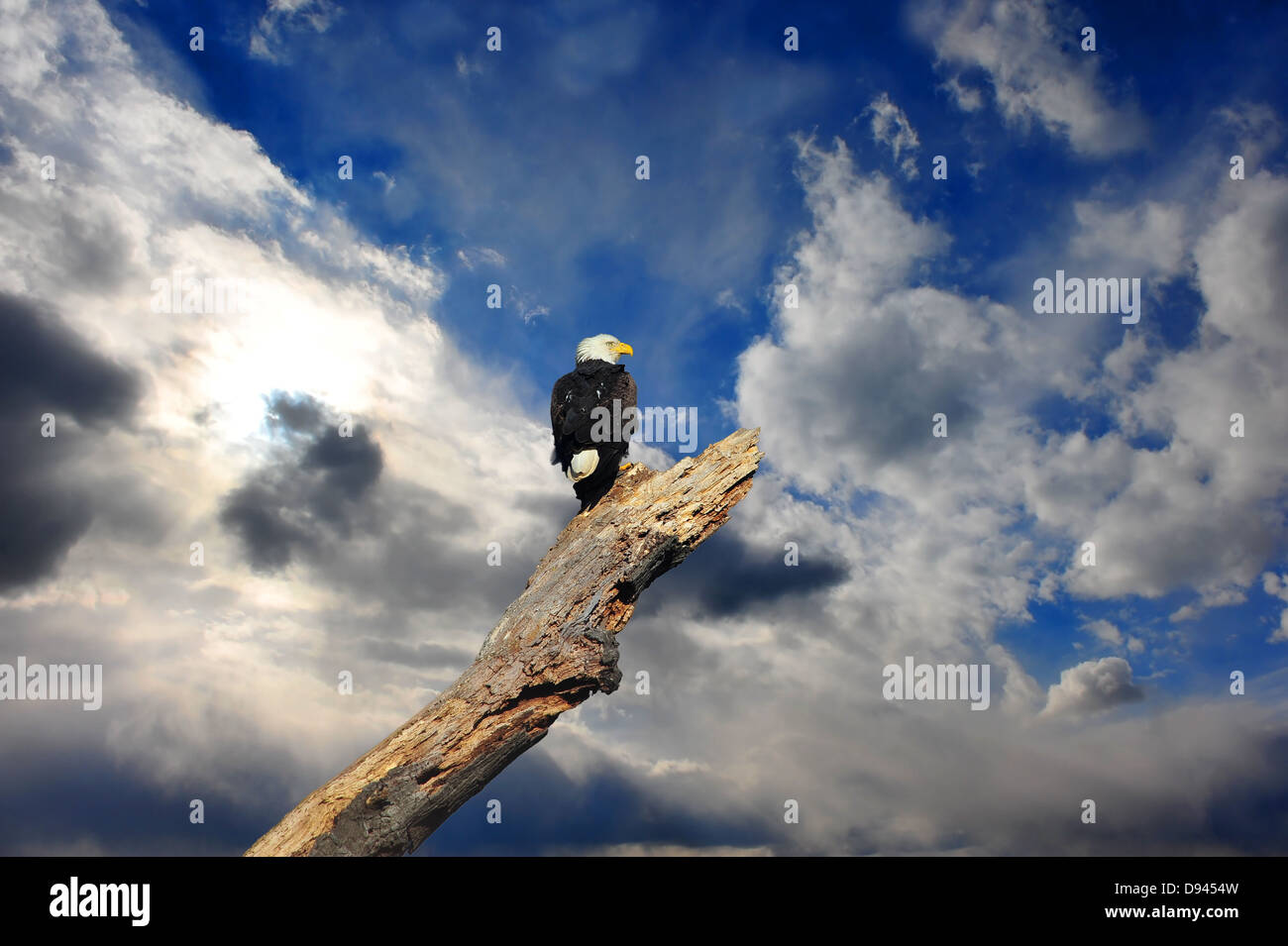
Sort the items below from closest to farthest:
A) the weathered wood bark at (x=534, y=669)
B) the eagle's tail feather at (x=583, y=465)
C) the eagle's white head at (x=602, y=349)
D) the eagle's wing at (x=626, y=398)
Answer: the weathered wood bark at (x=534, y=669) → the eagle's tail feather at (x=583, y=465) → the eagle's wing at (x=626, y=398) → the eagle's white head at (x=602, y=349)

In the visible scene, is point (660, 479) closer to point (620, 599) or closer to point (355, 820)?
point (620, 599)

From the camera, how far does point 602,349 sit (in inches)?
456

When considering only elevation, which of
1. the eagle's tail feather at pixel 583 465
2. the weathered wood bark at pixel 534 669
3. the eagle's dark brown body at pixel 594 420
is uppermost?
the eagle's dark brown body at pixel 594 420

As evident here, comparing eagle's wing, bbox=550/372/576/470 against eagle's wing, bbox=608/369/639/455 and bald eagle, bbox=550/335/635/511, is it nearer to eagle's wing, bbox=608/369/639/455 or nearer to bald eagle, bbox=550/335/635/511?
bald eagle, bbox=550/335/635/511

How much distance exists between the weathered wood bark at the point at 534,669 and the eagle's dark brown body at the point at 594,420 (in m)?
0.39

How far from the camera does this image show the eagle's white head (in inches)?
440

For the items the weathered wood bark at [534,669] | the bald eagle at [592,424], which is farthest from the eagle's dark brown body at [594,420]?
the weathered wood bark at [534,669]

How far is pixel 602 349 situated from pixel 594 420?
10.0ft

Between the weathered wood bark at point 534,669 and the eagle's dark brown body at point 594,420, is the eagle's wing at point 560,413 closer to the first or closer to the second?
the eagle's dark brown body at point 594,420

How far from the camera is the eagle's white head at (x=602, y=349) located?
11172 millimetres

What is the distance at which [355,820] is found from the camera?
5.52m
